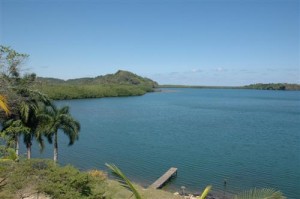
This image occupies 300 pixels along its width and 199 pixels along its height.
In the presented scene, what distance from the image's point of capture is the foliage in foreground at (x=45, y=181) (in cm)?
1561

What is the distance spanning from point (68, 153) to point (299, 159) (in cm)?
2506

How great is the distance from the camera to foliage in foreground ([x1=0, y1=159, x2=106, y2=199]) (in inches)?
615

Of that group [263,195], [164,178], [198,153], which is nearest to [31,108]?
[164,178]

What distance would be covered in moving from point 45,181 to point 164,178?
509 inches

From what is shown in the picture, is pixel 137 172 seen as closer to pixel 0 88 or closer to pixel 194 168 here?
pixel 194 168

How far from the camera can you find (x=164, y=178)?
2742cm

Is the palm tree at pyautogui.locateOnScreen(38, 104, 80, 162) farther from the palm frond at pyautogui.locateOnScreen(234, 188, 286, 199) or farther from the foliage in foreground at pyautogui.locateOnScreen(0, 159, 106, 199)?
the palm frond at pyautogui.locateOnScreen(234, 188, 286, 199)

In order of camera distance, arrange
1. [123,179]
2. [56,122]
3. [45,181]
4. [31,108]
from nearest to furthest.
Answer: [123,179] < [45,181] < [31,108] < [56,122]

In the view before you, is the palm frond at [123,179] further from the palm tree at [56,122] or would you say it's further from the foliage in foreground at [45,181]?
the palm tree at [56,122]

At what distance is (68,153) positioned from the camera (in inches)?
1442

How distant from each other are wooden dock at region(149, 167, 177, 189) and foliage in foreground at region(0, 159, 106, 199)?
8.86 meters

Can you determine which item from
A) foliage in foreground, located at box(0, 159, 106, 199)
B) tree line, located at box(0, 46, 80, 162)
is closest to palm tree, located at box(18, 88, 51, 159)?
tree line, located at box(0, 46, 80, 162)

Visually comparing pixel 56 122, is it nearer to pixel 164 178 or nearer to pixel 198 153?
pixel 164 178

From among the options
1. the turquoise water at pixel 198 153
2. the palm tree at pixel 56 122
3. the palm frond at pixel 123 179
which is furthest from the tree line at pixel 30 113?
the palm frond at pixel 123 179
